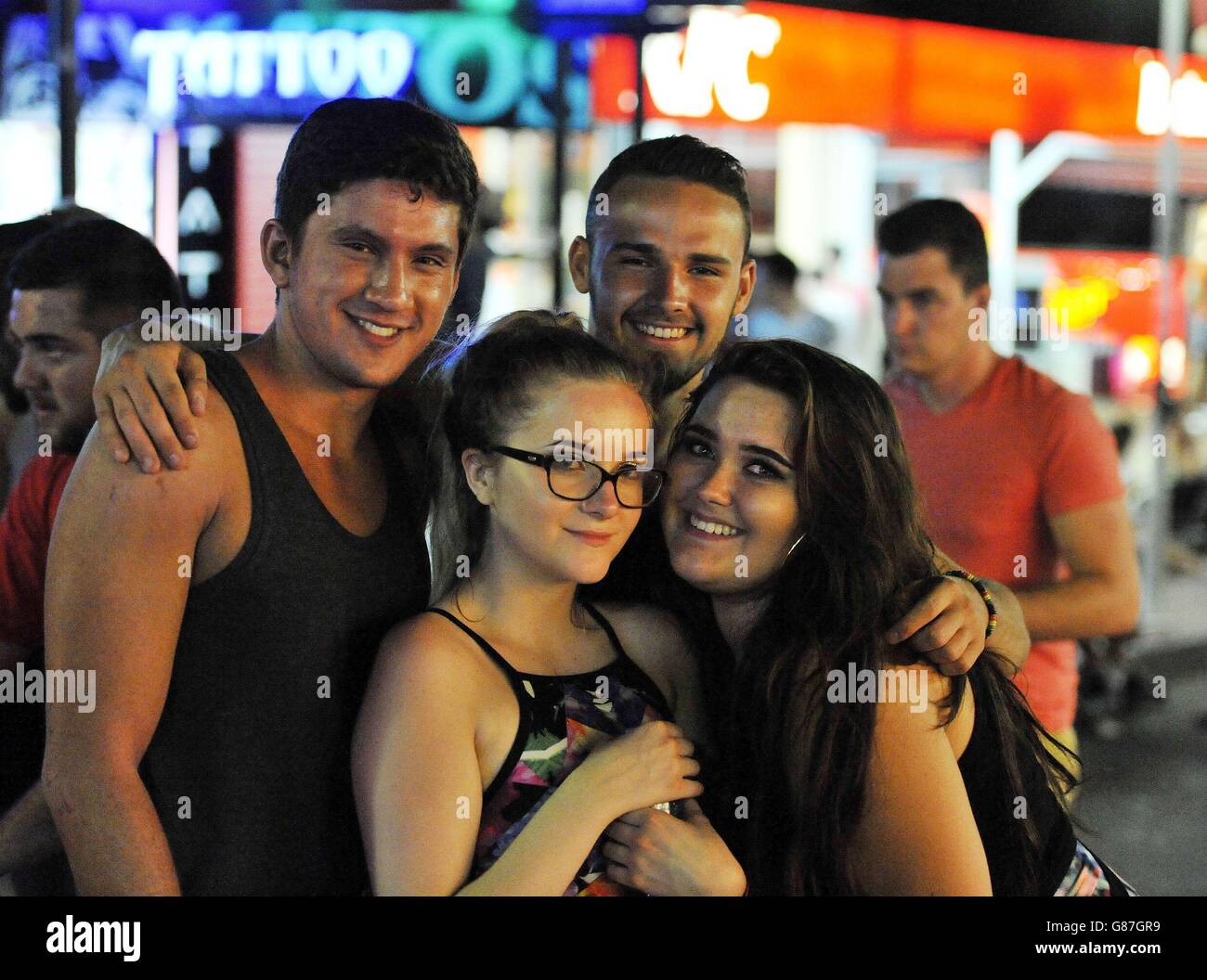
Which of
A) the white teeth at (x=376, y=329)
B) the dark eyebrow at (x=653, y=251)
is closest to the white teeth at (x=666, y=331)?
the dark eyebrow at (x=653, y=251)

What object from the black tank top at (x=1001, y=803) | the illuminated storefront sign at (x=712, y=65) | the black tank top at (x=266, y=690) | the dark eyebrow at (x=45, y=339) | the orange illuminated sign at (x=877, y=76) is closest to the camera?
the black tank top at (x=266, y=690)

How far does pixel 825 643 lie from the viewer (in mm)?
1857

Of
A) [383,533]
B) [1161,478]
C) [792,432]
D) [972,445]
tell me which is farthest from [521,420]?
[1161,478]

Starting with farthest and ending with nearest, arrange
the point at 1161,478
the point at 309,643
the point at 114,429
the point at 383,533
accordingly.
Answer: the point at 1161,478 < the point at 383,533 < the point at 309,643 < the point at 114,429

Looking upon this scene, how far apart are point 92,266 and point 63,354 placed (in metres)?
0.16

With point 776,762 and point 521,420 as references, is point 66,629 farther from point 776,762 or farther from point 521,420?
point 776,762

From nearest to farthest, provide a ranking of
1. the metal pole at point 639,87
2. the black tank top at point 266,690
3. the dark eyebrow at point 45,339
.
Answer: the black tank top at point 266,690, the dark eyebrow at point 45,339, the metal pole at point 639,87

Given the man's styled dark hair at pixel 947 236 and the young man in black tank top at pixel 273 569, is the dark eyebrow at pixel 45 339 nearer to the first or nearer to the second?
the young man in black tank top at pixel 273 569

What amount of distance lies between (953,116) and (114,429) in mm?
7244

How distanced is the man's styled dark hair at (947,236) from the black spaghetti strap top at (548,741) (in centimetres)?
184

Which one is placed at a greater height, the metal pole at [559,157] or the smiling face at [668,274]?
the metal pole at [559,157]

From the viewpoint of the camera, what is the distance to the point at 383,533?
190 centimetres

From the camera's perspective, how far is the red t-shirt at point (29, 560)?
2.16 metres

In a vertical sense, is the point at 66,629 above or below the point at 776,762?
above
